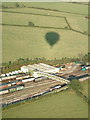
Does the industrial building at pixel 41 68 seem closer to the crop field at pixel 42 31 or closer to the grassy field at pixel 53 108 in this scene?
the crop field at pixel 42 31

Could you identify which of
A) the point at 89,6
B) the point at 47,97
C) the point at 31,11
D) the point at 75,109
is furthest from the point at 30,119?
the point at 89,6

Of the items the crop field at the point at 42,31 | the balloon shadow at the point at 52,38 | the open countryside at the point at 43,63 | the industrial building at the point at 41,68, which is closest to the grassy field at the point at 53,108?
the open countryside at the point at 43,63

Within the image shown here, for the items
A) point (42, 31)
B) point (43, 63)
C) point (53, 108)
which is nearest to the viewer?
point (53, 108)

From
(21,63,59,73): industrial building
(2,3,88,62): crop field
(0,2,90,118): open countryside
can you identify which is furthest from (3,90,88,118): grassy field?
(2,3,88,62): crop field

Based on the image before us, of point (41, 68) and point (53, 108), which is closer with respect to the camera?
point (53, 108)

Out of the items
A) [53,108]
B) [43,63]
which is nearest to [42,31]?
[43,63]

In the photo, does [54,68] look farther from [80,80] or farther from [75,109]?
[75,109]

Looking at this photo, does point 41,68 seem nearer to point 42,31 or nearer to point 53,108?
point 53,108

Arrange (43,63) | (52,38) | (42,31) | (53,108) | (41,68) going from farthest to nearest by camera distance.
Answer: (42,31) < (52,38) < (43,63) < (41,68) < (53,108)
